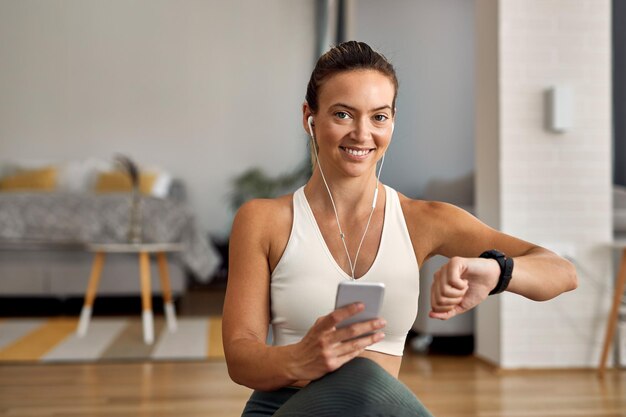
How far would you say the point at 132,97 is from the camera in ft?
26.9

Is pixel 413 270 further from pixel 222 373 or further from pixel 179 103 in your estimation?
pixel 179 103

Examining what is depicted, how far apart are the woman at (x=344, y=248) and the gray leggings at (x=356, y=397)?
67 mm

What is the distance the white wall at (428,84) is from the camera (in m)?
5.19

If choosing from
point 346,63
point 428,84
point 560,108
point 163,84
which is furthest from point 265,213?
point 163,84

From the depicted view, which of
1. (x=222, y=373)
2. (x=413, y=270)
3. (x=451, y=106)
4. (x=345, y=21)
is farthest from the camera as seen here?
(x=345, y=21)

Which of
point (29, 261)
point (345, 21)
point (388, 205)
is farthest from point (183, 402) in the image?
point (345, 21)

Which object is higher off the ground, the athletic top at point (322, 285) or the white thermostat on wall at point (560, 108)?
the white thermostat on wall at point (560, 108)

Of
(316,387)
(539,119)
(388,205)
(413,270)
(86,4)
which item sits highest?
(86,4)

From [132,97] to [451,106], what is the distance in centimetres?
408

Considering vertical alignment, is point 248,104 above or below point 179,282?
above

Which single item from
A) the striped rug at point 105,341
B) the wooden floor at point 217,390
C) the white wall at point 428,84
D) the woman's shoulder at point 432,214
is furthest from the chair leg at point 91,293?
the woman's shoulder at point 432,214

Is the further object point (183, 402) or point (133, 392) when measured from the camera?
point (133, 392)

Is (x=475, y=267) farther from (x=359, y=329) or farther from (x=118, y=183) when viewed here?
(x=118, y=183)

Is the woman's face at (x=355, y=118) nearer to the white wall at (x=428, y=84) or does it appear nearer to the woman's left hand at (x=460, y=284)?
the woman's left hand at (x=460, y=284)
